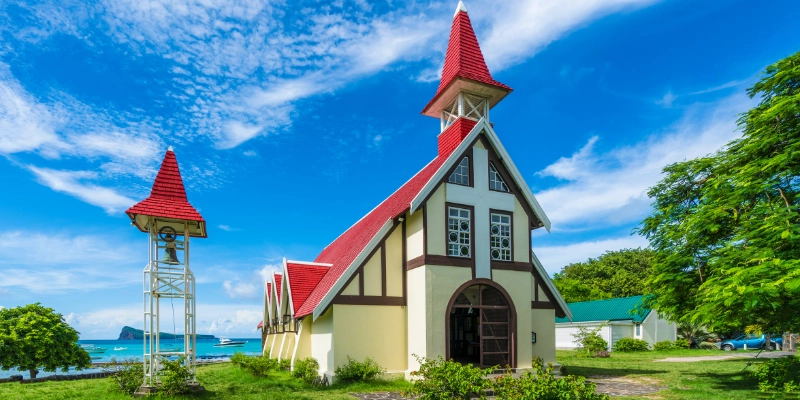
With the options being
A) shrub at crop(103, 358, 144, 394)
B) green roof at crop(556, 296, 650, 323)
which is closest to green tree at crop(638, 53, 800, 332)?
shrub at crop(103, 358, 144, 394)

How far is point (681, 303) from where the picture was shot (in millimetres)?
15820

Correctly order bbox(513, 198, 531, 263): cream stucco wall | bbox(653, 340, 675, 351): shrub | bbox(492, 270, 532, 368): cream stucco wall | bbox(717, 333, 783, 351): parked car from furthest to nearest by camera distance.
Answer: bbox(653, 340, 675, 351): shrub, bbox(717, 333, 783, 351): parked car, bbox(513, 198, 531, 263): cream stucco wall, bbox(492, 270, 532, 368): cream stucco wall

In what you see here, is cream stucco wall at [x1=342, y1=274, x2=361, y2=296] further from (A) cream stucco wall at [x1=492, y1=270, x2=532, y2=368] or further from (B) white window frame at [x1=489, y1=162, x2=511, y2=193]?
(B) white window frame at [x1=489, y1=162, x2=511, y2=193]

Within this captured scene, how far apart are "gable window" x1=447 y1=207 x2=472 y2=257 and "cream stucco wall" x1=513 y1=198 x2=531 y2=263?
76.9 inches

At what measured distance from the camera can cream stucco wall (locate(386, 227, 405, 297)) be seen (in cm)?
1673

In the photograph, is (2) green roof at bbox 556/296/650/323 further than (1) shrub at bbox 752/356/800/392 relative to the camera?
Yes

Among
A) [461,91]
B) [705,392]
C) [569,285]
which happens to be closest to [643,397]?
[705,392]

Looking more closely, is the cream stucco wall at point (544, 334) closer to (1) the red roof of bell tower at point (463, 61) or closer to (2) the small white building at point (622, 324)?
(1) the red roof of bell tower at point (463, 61)

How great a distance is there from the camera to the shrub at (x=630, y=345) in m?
33.4

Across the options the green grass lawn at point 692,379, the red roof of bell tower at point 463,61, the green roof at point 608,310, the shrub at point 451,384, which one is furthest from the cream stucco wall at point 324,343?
the green roof at point 608,310

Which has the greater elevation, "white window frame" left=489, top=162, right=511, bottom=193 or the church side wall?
"white window frame" left=489, top=162, right=511, bottom=193

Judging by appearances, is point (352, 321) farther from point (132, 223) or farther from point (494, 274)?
point (132, 223)

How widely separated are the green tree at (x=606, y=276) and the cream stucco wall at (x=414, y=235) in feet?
124

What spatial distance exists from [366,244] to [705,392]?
34.8 ft
